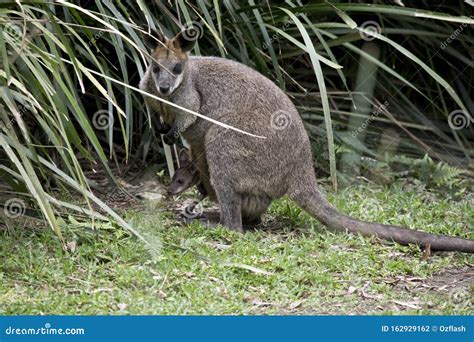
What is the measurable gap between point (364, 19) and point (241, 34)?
6.17ft

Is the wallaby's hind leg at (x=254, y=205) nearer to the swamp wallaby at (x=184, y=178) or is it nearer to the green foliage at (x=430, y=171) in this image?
the swamp wallaby at (x=184, y=178)

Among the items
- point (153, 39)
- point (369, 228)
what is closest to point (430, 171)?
point (369, 228)

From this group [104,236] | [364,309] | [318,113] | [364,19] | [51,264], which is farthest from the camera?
[364,19]

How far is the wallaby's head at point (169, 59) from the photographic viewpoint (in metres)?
6.11

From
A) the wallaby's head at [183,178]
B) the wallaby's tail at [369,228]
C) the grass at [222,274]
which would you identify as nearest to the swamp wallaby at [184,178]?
the wallaby's head at [183,178]

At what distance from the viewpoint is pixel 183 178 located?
6.54 meters

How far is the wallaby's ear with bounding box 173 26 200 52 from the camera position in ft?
20.0

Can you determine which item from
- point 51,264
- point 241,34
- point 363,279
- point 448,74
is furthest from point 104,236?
point 448,74

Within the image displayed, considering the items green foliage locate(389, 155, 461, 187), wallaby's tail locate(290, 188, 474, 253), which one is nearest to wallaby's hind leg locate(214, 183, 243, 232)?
wallaby's tail locate(290, 188, 474, 253)

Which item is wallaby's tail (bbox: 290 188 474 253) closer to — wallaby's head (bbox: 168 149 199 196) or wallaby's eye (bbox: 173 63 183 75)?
wallaby's head (bbox: 168 149 199 196)

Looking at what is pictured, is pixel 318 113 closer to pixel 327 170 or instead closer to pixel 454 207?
pixel 327 170

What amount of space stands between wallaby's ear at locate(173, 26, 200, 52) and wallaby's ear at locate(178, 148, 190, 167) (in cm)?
85

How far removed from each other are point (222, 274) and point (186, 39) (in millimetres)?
1893

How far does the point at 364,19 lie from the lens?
8.51 meters
